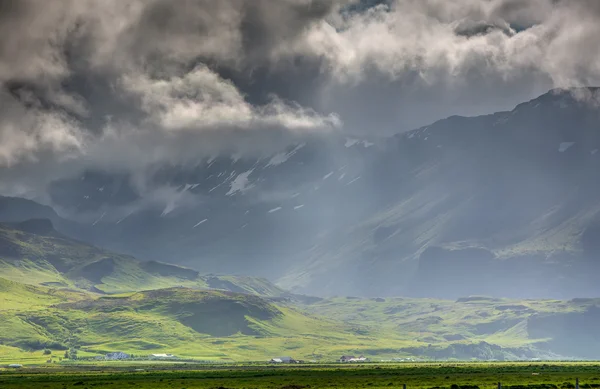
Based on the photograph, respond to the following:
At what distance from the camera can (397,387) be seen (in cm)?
18025

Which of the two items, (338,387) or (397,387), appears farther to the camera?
(338,387)

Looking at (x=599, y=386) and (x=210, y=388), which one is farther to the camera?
(x=210, y=388)

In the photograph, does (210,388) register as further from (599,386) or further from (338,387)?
(599,386)

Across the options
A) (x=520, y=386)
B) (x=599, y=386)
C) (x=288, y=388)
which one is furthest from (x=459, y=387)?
(x=288, y=388)

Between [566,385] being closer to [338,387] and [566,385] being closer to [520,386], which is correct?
[520,386]

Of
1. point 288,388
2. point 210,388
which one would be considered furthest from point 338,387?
point 210,388

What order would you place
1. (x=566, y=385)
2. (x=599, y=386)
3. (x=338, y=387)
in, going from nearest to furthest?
(x=599, y=386) → (x=566, y=385) → (x=338, y=387)

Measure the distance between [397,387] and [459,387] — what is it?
18.7 m

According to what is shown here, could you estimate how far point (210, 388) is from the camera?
19950cm

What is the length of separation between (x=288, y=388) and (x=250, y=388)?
32.1 ft

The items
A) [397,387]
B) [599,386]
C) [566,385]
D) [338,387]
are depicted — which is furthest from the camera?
[338,387]

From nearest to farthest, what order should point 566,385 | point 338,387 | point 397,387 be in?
point 566,385, point 397,387, point 338,387

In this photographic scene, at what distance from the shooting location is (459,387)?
165500mm

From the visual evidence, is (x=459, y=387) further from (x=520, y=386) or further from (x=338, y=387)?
(x=338, y=387)
